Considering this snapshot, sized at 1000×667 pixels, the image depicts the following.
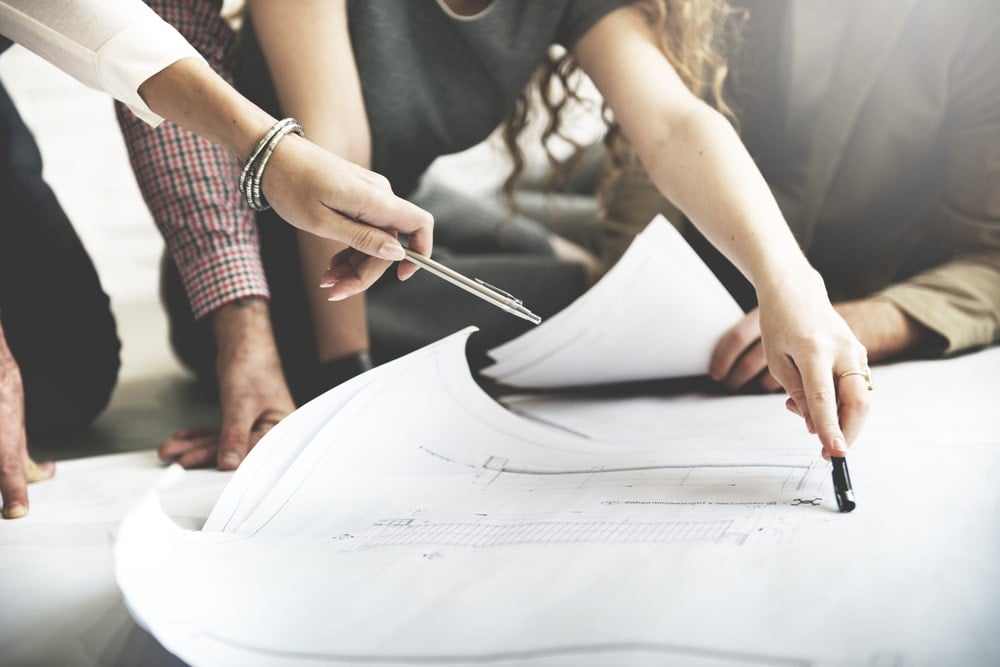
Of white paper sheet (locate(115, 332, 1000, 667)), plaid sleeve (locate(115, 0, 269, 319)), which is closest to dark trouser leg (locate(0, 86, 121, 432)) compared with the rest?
plaid sleeve (locate(115, 0, 269, 319))

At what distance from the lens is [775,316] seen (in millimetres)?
487

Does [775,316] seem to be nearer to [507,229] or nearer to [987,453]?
[987,453]

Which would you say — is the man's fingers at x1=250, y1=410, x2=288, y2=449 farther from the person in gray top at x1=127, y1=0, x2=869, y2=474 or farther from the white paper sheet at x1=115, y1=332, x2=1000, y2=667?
the white paper sheet at x1=115, y1=332, x2=1000, y2=667

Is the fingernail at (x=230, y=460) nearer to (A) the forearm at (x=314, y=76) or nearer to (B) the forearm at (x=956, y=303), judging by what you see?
(A) the forearm at (x=314, y=76)

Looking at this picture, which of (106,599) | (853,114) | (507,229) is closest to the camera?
(106,599)

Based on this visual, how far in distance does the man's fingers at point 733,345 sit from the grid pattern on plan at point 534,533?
29 cm

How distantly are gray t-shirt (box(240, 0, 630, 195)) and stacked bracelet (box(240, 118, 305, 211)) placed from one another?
228mm

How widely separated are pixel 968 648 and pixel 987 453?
21 centimetres

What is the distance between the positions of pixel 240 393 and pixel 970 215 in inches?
26.4

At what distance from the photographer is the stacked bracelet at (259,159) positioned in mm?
461

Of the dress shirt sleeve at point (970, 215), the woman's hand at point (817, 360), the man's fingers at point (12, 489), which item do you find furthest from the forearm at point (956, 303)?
the man's fingers at point (12, 489)

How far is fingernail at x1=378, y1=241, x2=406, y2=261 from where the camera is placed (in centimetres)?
44

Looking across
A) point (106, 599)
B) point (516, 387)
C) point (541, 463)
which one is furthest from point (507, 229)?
point (106, 599)

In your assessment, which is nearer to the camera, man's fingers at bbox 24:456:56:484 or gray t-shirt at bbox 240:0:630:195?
man's fingers at bbox 24:456:56:484
